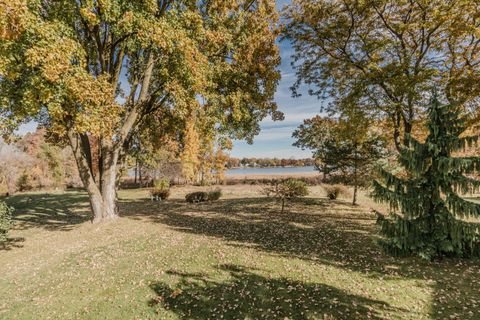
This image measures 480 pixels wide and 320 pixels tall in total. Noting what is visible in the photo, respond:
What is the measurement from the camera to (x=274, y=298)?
280 inches

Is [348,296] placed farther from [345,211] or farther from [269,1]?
[269,1]

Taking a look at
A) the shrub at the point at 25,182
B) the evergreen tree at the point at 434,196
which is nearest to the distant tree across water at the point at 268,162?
the shrub at the point at 25,182

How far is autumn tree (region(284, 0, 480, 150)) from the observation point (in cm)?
1208

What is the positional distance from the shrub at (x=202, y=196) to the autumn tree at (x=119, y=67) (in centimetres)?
980

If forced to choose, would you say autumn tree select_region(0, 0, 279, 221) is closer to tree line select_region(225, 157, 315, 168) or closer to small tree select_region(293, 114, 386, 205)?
small tree select_region(293, 114, 386, 205)

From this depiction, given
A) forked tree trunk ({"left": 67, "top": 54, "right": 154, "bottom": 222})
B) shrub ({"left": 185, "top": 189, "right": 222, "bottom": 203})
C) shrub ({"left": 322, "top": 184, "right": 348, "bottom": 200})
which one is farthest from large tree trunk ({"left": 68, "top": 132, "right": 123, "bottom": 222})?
shrub ({"left": 322, "top": 184, "right": 348, "bottom": 200})

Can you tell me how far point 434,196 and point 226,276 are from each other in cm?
778

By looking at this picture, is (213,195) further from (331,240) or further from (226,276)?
(226,276)

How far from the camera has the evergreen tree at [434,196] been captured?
8.47 m

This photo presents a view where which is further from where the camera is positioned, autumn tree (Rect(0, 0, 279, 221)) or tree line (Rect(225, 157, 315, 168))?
tree line (Rect(225, 157, 315, 168))

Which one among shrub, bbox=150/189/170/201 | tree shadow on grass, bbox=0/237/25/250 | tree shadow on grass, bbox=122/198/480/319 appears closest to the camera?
tree shadow on grass, bbox=122/198/480/319

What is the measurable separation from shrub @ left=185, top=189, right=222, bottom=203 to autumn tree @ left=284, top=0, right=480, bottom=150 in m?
14.9

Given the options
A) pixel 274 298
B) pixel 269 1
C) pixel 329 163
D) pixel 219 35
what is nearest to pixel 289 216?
pixel 329 163

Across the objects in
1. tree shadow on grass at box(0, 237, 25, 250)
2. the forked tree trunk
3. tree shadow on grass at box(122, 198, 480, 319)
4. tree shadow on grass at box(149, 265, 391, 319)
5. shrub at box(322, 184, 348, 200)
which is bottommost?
tree shadow on grass at box(0, 237, 25, 250)
